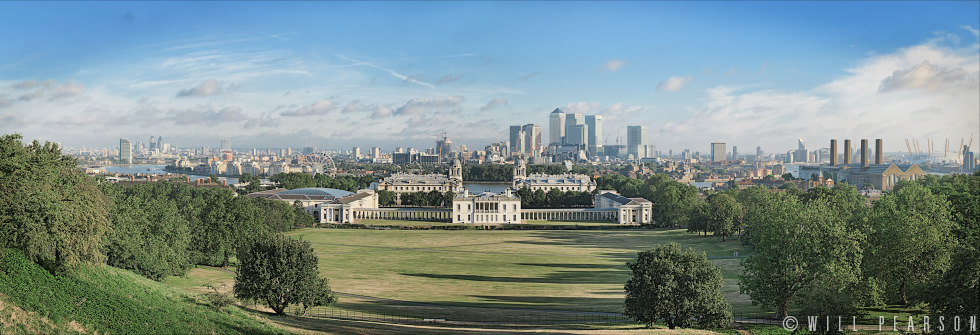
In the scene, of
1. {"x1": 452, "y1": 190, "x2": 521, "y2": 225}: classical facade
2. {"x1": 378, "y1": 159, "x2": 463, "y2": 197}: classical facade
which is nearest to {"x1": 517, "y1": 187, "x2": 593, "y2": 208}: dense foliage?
{"x1": 452, "y1": 190, "x2": 521, "y2": 225}: classical facade

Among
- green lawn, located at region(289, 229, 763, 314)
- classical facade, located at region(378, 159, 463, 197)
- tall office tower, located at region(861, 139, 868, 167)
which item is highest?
tall office tower, located at region(861, 139, 868, 167)

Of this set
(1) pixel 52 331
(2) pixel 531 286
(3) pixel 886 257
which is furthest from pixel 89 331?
(3) pixel 886 257

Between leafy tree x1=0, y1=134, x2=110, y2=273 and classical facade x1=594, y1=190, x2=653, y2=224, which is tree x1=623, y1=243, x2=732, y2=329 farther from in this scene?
classical facade x1=594, y1=190, x2=653, y2=224

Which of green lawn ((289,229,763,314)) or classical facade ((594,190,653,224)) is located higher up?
classical facade ((594,190,653,224))

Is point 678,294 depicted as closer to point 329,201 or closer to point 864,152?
point 329,201

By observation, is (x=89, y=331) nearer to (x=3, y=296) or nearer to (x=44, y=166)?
(x=3, y=296)

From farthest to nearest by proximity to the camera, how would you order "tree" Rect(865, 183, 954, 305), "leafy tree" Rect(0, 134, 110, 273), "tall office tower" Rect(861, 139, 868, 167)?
"tall office tower" Rect(861, 139, 868, 167)
"tree" Rect(865, 183, 954, 305)
"leafy tree" Rect(0, 134, 110, 273)

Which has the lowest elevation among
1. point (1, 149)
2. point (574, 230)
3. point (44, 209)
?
point (574, 230)
